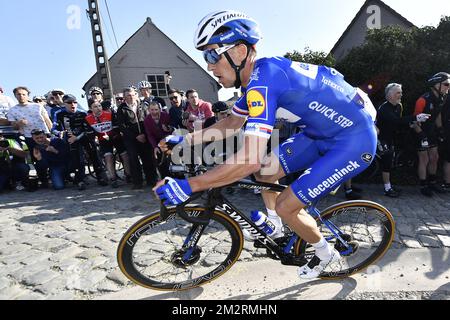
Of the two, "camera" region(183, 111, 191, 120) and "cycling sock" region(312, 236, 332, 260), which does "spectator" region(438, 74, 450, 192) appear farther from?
"camera" region(183, 111, 191, 120)

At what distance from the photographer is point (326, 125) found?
91.7 inches

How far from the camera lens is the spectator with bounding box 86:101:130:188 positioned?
6.84 metres

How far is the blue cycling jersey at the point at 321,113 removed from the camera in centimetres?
211

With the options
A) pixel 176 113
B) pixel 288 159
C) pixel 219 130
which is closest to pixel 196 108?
pixel 176 113

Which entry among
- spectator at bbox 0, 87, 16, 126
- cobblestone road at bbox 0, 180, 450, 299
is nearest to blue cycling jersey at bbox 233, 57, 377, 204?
cobblestone road at bbox 0, 180, 450, 299

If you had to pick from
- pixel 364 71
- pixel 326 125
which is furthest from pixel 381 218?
pixel 364 71

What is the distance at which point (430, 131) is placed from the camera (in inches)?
219

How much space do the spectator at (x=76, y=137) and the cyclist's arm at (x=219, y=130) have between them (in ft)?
17.2

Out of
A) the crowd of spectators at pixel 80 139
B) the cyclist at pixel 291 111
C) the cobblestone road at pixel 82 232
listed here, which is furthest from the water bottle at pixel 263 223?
the crowd of spectators at pixel 80 139

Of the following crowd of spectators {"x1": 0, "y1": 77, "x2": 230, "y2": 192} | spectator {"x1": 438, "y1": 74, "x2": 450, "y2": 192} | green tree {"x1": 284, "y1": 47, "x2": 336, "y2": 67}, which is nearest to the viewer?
spectator {"x1": 438, "y1": 74, "x2": 450, "y2": 192}

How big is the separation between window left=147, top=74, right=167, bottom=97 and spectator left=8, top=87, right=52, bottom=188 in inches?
657

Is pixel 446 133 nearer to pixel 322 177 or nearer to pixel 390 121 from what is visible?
pixel 390 121
